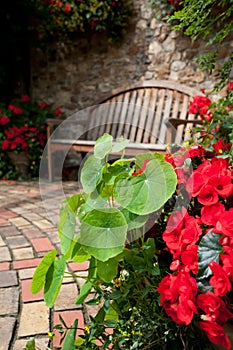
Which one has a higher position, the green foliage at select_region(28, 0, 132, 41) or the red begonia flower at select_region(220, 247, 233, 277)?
the green foliage at select_region(28, 0, 132, 41)

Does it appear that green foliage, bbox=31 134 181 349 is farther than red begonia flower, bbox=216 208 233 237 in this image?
Yes

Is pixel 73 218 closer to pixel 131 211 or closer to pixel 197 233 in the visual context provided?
pixel 131 211

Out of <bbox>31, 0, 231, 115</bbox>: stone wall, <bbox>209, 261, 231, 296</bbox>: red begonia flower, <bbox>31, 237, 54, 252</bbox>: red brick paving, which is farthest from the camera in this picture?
<bbox>31, 0, 231, 115</bbox>: stone wall

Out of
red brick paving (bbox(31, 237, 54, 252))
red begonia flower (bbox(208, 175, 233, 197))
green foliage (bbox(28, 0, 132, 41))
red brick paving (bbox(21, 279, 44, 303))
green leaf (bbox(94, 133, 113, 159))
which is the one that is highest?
green foliage (bbox(28, 0, 132, 41))

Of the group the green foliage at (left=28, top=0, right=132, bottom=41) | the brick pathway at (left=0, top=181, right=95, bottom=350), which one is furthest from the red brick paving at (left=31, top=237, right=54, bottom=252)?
the green foliage at (left=28, top=0, right=132, bottom=41)

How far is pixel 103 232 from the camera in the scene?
1000 millimetres

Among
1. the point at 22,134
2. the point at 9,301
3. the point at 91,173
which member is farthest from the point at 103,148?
the point at 22,134

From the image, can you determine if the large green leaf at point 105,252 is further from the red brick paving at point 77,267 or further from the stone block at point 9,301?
the red brick paving at point 77,267

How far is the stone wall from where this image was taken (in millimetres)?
4098

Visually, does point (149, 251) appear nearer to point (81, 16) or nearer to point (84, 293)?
point (84, 293)

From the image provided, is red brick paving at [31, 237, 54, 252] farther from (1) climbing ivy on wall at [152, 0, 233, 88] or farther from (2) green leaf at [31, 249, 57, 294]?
(1) climbing ivy on wall at [152, 0, 233, 88]

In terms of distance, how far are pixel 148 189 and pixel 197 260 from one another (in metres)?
0.21

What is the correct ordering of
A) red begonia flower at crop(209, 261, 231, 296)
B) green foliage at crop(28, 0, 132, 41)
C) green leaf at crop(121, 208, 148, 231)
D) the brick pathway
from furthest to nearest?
green foliage at crop(28, 0, 132, 41) → the brick pathway → green leaf at crop(121, 208, 148, 231) → red begonia flower at crop(209, 261, 231, 296)

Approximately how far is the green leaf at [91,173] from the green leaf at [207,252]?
0.35 meters
